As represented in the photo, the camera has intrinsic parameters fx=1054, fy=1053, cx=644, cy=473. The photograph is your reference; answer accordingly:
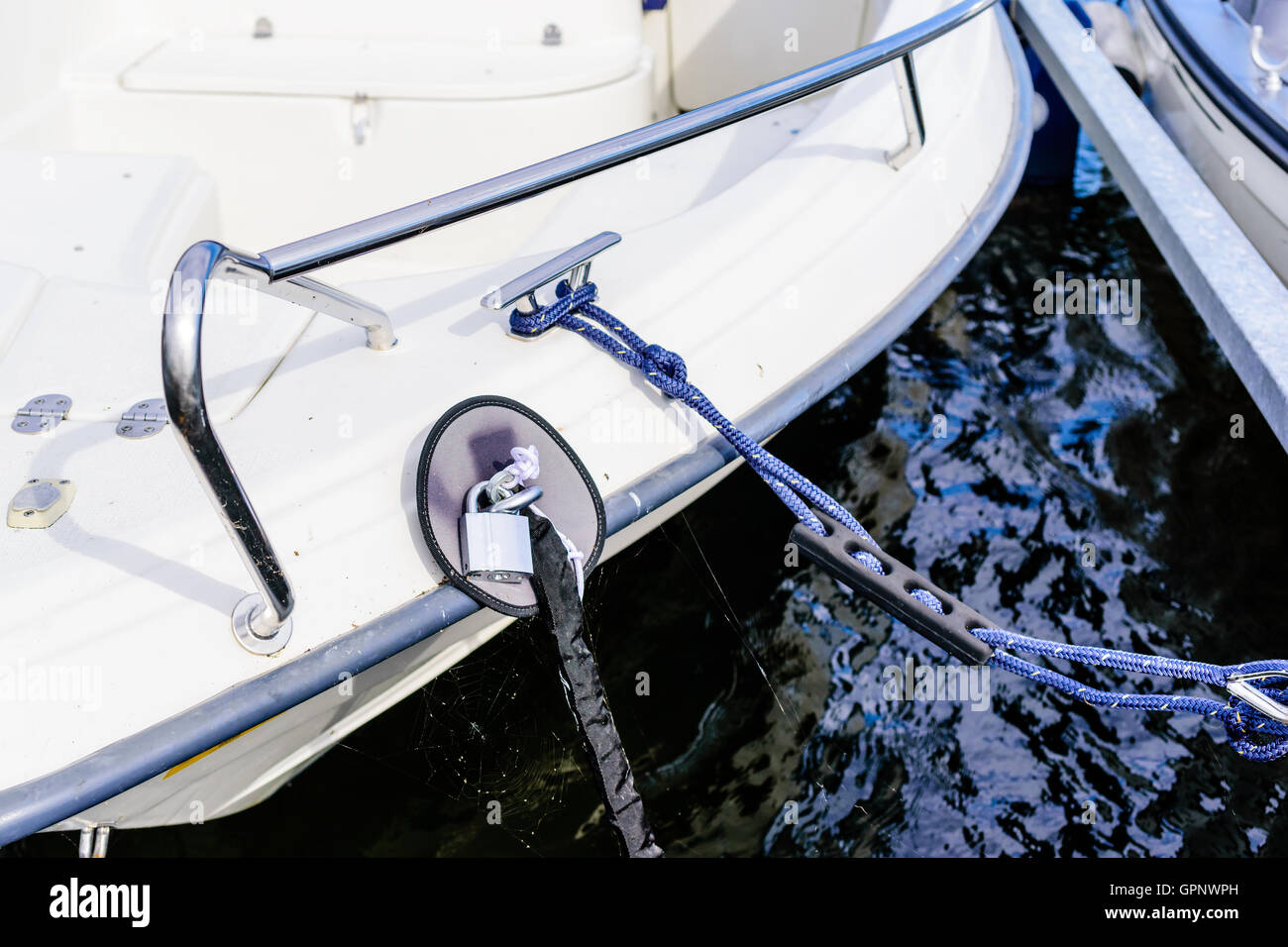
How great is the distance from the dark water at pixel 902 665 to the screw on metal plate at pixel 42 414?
1.64 ft

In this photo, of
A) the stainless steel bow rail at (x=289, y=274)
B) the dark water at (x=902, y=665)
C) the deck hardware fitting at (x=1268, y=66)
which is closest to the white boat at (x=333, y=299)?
the stainless steel bow rail at (x=289, y=274)

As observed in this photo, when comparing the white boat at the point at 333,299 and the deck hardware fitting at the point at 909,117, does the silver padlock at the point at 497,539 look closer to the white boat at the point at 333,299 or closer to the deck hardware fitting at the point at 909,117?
the white boat at the point at 333,299

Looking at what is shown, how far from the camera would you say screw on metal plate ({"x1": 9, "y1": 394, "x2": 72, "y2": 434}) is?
1.25 meters

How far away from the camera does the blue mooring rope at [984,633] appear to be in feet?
3.97

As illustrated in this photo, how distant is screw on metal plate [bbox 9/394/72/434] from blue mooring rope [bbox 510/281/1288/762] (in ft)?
1.83

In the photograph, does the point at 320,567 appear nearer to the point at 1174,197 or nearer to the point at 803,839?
→ the point at 803,839

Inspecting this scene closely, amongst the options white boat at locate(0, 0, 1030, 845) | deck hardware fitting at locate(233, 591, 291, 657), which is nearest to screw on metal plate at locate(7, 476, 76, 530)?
white boat at locate(0, 0, 1030, 845)

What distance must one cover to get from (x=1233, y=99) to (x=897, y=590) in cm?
212

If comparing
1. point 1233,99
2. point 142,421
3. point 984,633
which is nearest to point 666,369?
point 984,633

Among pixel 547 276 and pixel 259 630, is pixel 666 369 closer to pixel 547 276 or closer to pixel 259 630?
pixel 547 276

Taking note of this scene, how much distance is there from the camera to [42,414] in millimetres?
1268

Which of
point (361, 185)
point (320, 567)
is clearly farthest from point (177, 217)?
point (320, 567)

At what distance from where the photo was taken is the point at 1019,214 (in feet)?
12.2

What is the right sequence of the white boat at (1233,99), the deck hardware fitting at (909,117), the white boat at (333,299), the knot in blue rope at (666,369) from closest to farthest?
the white boat at (333,299)
the knot in blue rope at (666,369)
the deck hardware fitting at (909,117)
the white boat at (1233,99)
